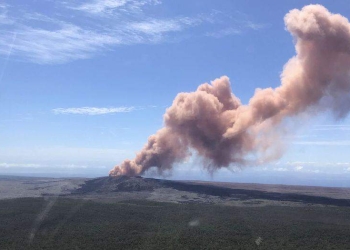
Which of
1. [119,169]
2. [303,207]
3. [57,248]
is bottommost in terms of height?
[57,248]

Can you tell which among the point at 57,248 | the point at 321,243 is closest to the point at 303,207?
the point at 321,243

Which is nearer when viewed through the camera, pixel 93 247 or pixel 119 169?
pixel 93 247

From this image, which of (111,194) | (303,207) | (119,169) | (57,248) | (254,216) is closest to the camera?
(57,248)

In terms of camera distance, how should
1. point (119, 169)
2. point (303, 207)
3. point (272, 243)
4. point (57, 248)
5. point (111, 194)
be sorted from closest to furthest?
point (57, 248) < point (272, 243) < point (303, 207) < point (111, 194) < point (119, 169)

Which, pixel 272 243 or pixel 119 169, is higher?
pixel 119 169

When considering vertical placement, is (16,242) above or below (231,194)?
below

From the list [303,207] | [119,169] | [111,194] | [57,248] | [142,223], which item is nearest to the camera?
[57,248]

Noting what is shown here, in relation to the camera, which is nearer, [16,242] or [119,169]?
[16,242]

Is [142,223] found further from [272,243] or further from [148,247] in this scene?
[272,243]

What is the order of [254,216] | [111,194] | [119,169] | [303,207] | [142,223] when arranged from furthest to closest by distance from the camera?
[119,169]
[111,194]
[303,207]
[254,216]
[142,223]

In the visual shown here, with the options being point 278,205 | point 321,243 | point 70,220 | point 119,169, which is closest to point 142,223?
point 70,220

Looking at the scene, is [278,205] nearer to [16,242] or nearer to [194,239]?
[194,239]
